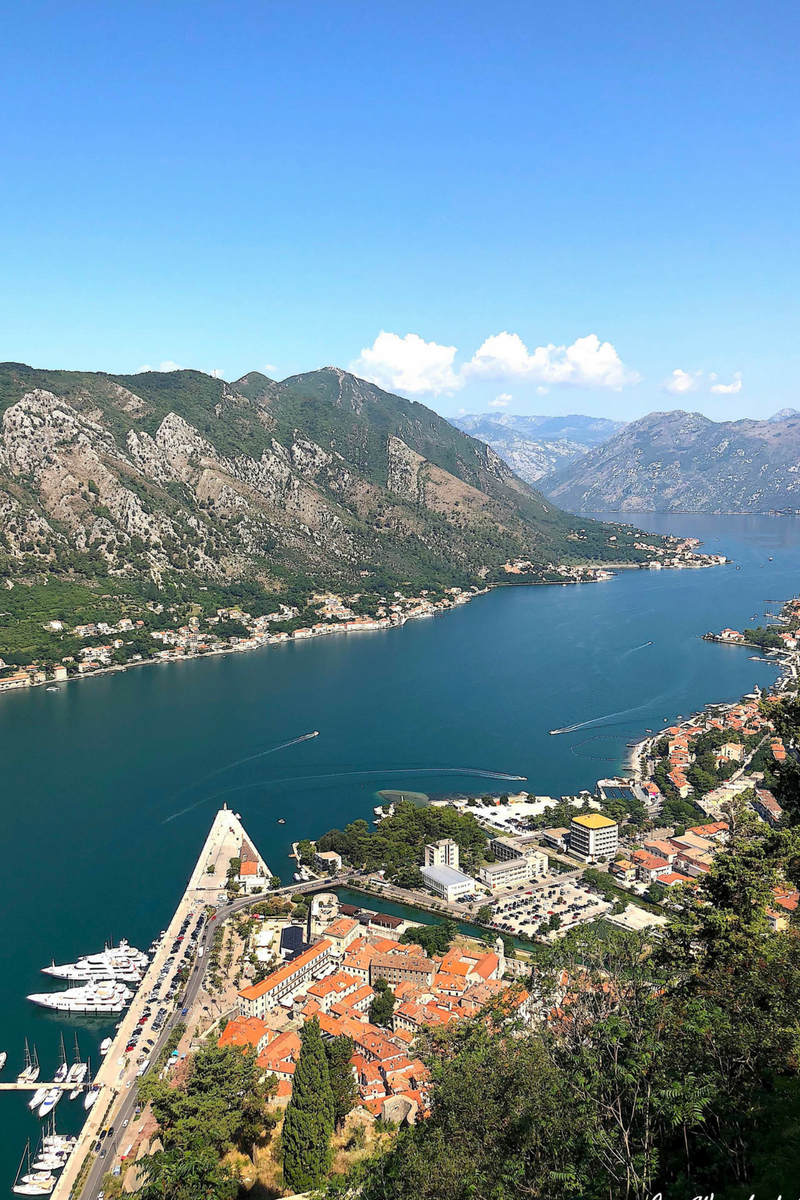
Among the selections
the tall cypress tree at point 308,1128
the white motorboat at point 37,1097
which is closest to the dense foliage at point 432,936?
the tall cypress tree at point 308,1128

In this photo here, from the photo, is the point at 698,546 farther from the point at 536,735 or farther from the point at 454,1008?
the point at 454,1008

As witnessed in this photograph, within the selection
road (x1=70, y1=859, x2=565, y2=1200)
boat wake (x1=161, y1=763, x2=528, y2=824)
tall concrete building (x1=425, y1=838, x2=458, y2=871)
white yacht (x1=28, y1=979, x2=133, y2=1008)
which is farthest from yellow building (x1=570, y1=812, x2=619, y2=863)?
white yacht (x1=28, y1=979, x2=133, y2=1008)

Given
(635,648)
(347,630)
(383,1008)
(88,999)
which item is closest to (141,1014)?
(88,999)

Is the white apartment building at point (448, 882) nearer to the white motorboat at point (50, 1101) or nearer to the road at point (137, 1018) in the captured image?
the road at point (137, 1018)

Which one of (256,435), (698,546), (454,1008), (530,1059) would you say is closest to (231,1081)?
(454,1008)

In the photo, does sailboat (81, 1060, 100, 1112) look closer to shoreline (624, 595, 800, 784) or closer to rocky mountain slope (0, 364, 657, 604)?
shoreline (624, 595, 800, 784)

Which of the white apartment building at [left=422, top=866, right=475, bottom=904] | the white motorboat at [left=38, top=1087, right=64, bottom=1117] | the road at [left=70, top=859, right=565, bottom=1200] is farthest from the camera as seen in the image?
the white apartment building at [left=422, top=866, right=475, bottom=904]
